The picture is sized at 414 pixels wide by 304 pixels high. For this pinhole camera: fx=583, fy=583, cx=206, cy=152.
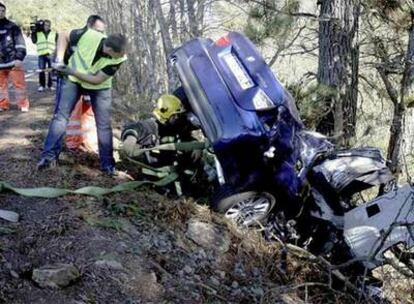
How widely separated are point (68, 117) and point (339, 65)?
374 cm

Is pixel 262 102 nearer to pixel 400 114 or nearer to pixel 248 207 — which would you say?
pixel 248 207

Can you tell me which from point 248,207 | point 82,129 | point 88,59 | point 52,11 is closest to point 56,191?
point 88,59

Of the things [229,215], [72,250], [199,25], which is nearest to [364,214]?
[229,215]

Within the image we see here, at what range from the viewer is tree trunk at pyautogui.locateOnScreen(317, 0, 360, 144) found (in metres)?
7.43

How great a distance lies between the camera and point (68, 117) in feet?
17.8

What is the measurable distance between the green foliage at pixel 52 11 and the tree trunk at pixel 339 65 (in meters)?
25.2

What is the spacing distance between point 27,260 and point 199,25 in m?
11.0

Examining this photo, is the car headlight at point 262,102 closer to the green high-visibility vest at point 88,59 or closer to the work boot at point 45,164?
the green high-visibility vest at point 88,59

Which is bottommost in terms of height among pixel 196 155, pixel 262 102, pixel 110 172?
pixel 110 172

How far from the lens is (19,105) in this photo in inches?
361

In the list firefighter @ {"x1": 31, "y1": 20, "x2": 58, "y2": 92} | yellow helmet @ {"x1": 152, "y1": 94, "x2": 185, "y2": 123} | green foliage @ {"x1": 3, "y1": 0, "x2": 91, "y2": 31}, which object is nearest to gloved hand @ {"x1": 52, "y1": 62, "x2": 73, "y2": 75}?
yellow helmet @ {"x1": 152, "y1": 94, "x2": 185, "y2": 123}

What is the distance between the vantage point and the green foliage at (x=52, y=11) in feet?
102

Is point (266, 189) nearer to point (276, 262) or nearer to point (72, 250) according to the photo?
point (276, 262)

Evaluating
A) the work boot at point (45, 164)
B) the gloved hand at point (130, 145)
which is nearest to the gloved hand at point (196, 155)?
the gloved hand at point (130, 145)
